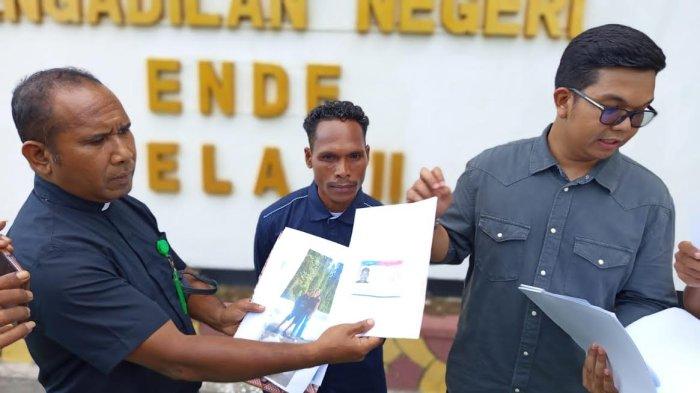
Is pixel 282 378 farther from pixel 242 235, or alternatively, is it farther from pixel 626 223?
pixel 242 235

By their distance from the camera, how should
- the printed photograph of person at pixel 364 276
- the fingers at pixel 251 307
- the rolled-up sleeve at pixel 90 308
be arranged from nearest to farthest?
1. the rolled-up sleeve at pixel 90 308
2. the printed photograph of person at pixel 364 276
3. the fingers at pixel 251 307

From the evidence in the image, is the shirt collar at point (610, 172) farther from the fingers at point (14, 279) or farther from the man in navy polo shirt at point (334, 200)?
the fingers at point (14, 279)

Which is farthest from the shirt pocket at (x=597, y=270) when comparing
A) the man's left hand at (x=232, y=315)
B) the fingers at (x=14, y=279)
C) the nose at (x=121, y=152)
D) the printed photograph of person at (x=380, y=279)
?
the fingers at (x=14, y=279)

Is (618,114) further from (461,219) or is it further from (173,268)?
(173,268)

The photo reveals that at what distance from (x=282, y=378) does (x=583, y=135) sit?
1036 mm

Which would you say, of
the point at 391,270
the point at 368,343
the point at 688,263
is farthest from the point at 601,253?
the point at 368,343

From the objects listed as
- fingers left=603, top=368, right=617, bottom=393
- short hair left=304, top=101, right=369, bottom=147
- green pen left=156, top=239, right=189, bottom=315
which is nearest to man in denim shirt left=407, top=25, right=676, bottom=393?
fingers left=603, top=368, right=617, bottom=393

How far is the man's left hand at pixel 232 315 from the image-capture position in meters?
1.43

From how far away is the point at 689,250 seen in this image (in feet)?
3.64

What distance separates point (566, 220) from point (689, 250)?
30 cm

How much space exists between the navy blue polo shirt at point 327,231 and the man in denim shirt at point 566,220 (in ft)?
1.25

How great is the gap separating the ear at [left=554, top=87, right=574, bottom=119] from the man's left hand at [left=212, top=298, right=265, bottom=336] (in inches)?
39.6

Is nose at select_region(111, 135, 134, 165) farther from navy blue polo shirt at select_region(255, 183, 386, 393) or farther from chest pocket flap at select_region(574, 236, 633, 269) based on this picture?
chest pocket flap at select_region(574, 236, 633, 269)

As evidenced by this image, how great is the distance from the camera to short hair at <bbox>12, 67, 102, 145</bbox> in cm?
106
